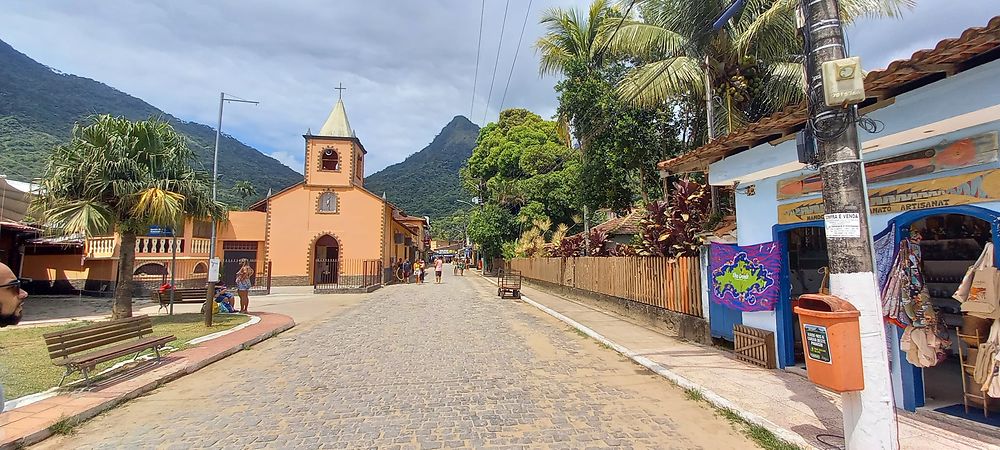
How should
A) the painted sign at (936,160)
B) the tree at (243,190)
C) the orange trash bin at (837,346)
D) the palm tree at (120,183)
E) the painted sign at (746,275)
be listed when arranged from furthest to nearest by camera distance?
the tree at (243,190) → the palm tree at (120,183) → the painted sign at (746,275) → the painted sign at (936,160) → the orange trash bin at (837,346)

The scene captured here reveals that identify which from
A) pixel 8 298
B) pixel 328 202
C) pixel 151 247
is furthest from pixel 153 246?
pixel 8 298

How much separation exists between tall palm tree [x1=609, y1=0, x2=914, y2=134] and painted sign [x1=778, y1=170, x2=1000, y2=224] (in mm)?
6606

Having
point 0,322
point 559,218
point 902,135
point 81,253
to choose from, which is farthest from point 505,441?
point 559,218

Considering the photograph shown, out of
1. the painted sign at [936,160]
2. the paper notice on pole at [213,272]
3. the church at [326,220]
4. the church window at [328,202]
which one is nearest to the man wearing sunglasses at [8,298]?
the painted sign at [936,160]

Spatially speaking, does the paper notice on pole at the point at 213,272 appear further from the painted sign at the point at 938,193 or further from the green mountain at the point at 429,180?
the green mountain at the point at 429,180

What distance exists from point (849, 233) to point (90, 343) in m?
9.24

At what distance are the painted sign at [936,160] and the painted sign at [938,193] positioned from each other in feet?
0.35

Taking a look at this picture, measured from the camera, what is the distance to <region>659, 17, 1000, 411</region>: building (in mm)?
4191

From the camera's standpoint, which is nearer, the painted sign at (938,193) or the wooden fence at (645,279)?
the painted sign at (938,193)

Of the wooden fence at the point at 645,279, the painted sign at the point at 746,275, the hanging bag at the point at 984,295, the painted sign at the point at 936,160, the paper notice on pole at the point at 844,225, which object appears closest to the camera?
the paper notice on pole at the point at 844,225

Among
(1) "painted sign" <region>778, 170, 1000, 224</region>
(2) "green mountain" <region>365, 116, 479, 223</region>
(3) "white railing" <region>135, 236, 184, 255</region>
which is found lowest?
(1) "painted sign" <region>778, 170, 1000, 224</region>

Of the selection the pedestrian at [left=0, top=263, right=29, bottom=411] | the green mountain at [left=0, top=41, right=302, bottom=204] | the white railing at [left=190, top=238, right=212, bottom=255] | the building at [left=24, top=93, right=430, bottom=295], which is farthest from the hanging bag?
the green mountain at [left=0, top=41, right=302, bottom=204]

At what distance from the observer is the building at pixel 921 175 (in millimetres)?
4191

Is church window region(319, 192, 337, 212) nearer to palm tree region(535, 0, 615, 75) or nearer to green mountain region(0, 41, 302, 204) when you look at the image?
palm tree region(535, 0, 615, 75)
